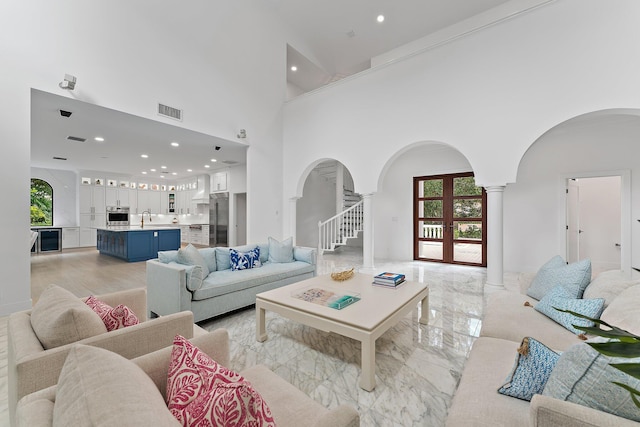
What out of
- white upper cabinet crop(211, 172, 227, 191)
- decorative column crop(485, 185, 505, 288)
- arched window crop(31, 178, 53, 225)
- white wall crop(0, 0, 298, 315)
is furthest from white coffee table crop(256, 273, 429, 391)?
arched window crop(31, 178, 53, 225)

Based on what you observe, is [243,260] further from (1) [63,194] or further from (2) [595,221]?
(1) [63,194]

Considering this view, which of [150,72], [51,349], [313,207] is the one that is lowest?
[51,349]

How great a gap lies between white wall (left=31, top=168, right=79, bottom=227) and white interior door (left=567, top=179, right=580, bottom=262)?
1426 centimetres

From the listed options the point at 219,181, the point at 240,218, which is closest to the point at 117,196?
the point at 219,181

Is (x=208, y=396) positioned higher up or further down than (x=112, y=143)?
further down

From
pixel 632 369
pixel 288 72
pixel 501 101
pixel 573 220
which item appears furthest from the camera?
pixel 288 72

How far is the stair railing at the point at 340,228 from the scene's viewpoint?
7617 millimetres

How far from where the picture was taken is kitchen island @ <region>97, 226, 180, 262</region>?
7082mm

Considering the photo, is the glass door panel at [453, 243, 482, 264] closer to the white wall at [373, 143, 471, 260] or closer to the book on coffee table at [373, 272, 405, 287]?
the white wall at [373, 143, 471, 260]

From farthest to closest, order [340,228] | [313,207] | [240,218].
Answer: [240,218] → [313,207] → [340,228]

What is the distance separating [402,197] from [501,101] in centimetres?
338

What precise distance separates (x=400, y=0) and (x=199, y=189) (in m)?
9.18

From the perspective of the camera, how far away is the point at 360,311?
234cm

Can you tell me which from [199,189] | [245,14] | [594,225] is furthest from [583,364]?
[199,189]
